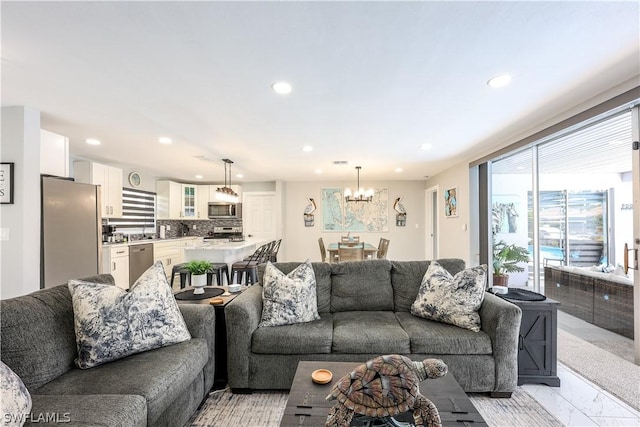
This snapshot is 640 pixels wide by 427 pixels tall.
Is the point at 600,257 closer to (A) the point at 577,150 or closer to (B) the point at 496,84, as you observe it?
(A) the point at 577,150

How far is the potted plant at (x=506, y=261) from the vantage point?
4.35 metres

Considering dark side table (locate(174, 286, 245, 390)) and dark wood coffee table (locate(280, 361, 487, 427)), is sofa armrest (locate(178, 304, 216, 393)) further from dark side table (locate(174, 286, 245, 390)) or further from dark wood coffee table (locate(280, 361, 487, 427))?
dark wood coffee table (locate(280, 361, 487, 427))

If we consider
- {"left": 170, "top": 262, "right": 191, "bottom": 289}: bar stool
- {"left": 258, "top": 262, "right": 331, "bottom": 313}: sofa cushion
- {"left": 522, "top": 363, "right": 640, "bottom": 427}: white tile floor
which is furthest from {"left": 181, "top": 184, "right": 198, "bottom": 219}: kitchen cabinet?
{"left": 522, "top": 363, "right": 640, "bottom": 427}: white tile floor

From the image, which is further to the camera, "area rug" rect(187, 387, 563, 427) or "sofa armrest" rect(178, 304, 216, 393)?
"sofa armrest" rect(178, 304, 216, 393)

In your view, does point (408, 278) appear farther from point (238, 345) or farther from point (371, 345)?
point (238, 345)

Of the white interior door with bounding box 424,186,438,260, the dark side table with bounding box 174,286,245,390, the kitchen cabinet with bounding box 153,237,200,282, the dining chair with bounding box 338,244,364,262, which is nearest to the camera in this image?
the dark side table with bounding box 174,286,245,390

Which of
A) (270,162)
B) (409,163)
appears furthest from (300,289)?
(409,163)

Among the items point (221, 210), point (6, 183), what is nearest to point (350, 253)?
point (221, 210)

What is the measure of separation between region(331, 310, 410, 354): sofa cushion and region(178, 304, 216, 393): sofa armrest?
0.87m

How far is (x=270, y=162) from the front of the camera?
16.9ft

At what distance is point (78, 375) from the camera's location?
4.80 feet

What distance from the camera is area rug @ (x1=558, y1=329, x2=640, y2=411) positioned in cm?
210

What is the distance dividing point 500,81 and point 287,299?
237 centimetres

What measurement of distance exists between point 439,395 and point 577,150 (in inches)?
150
